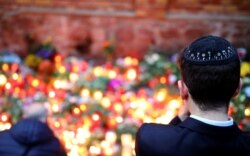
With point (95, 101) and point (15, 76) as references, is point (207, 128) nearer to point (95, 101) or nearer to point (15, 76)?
point (95, 101)

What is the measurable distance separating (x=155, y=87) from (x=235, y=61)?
3.25 m

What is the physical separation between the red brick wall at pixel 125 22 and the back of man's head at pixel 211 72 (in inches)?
159

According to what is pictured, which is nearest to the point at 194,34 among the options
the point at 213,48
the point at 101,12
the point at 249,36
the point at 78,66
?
the point at 249,36

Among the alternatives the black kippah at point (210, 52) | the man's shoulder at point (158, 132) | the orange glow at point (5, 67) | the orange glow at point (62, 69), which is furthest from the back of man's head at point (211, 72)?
the orange glow at point (5, 67)

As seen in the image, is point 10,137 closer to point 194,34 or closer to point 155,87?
point 155,87

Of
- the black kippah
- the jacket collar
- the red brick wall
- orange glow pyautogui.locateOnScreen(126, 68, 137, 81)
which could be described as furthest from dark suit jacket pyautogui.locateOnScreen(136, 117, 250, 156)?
the red brick wall

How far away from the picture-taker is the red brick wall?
5840mm

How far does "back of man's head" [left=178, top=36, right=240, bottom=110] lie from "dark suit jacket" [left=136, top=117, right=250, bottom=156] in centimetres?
10

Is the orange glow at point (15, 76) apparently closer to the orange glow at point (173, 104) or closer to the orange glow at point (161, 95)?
the orange glow at point (161, 95)

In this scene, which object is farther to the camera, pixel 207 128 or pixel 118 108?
pixel 118 108

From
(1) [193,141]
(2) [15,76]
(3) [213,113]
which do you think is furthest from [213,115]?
(2) [15,76]

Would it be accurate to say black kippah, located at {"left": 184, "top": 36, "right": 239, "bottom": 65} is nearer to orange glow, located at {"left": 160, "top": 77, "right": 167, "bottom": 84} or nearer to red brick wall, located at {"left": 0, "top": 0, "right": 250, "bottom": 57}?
orange glow, located at {"left": 160, "top": 77, "right": 167, "bottom": 84}

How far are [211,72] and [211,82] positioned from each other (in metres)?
0.04

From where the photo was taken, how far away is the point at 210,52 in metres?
1.79
